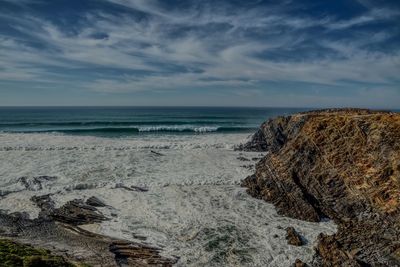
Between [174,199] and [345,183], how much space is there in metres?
7.94

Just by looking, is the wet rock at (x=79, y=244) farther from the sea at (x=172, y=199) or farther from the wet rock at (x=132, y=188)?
the wet rock at (x=132, y=188)

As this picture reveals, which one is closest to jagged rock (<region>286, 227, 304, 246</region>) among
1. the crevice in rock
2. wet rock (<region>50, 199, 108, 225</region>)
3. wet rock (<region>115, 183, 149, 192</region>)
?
the crevice in rock

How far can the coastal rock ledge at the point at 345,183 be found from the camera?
36.2 ft

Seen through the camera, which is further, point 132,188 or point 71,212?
point 132,188

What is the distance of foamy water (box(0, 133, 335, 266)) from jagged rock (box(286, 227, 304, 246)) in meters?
0.21

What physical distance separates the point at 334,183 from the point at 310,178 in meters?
1.30

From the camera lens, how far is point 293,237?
41.1 ft

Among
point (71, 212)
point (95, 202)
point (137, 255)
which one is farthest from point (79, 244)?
point (95, 202)

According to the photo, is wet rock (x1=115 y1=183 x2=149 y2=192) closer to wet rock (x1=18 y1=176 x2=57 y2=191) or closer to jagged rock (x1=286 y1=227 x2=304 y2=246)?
wet rock (x1=18 y1=176 x2=57 y2=191)

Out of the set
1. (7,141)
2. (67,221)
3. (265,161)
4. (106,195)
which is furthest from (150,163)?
(7,141)

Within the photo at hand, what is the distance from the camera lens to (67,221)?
547 inches

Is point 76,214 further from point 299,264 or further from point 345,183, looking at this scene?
point 345,183

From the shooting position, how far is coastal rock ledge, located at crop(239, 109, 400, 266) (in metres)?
11.0

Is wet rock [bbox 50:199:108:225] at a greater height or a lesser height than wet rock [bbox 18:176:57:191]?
lesser
